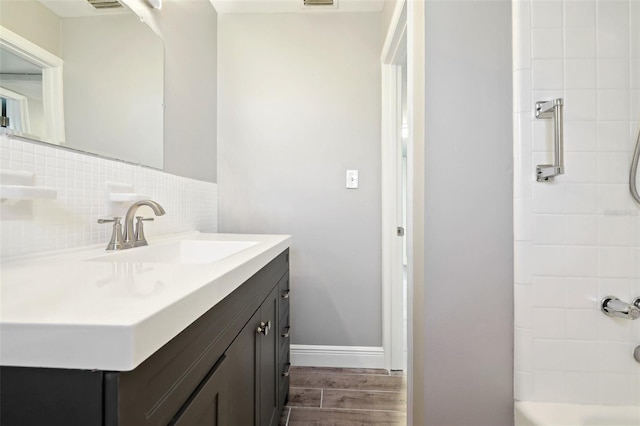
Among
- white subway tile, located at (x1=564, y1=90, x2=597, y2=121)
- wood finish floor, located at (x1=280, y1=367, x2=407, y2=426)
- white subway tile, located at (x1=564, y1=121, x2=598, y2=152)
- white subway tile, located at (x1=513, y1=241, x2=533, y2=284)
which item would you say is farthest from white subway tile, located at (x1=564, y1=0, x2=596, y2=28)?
wood finish floor, located at (x1=280, y1=367, x2=407, y2=426)

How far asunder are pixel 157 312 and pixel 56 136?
81 cm

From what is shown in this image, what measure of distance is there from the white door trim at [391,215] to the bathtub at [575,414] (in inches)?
36.8

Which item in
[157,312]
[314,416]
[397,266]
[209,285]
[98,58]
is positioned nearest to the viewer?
[157,312]

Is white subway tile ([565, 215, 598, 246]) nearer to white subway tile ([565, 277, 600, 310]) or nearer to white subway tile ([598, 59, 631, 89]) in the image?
white subway tile ([565, 277, 600, 310])

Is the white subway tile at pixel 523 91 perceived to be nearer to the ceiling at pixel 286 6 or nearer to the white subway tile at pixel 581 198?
the white subway tile at pixel 581 198

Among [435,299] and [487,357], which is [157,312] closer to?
[435,299]

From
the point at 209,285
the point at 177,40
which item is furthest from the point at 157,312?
the point at 177,40

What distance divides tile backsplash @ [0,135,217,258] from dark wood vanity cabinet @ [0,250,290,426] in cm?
55

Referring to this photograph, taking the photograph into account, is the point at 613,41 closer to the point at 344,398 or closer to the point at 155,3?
the point at 155,3

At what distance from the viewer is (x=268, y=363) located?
1.09m

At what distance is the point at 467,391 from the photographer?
3.27ft

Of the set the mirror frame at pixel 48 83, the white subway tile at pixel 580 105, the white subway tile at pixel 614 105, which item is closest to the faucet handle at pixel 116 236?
the mirror frame at pixel 48 83

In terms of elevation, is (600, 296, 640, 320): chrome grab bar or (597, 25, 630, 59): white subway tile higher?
(597, 25, 630, 59): white subway tile

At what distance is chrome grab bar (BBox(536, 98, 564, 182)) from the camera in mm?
889
